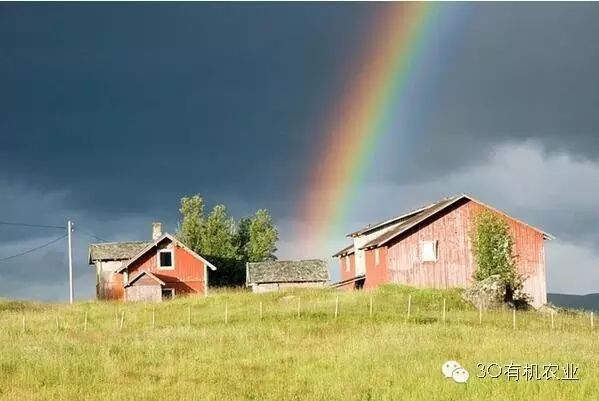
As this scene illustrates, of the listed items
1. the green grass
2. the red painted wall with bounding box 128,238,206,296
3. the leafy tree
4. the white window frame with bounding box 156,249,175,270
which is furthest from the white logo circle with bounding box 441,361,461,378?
the leafy tree

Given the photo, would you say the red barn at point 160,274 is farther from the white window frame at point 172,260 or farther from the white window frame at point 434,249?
the white window frame at point 434,249

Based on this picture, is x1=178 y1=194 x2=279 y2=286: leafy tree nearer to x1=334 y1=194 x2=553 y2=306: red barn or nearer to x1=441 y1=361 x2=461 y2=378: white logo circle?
x1=334 y1=194 x2=553 y2=306: red barn

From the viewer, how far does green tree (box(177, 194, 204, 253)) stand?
108m

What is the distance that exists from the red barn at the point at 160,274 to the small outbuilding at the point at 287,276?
918 cm

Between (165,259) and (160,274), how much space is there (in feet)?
4.90

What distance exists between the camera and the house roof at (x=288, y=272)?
77.6m

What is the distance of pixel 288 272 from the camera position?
258ft

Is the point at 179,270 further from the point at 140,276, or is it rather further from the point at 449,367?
the point at 449,367

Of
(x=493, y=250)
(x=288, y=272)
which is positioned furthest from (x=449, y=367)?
(x=288, y=272)

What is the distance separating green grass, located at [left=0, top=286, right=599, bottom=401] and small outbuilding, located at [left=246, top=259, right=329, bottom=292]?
32871mm

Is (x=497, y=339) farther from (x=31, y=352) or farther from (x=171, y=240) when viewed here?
(x=171, y=240)

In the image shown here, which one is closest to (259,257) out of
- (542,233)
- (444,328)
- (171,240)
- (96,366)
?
Result: (171,240)

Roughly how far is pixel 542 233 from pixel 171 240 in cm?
3245

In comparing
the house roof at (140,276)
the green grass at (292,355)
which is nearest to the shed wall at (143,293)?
the house roof at (140,276)
